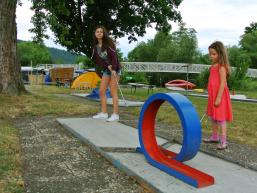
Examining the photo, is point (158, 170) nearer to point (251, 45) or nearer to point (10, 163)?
point (10, 163)

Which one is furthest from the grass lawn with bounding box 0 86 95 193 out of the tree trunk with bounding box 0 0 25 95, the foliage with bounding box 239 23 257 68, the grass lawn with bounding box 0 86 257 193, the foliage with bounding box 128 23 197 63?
the foliage with bounding box 239 23 257 68

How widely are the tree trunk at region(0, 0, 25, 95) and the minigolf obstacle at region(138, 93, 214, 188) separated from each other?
7.42m

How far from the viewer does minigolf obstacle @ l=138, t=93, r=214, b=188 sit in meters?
4.32

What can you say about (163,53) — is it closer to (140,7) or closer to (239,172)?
(140,7)

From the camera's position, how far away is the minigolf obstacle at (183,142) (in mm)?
A: 4316

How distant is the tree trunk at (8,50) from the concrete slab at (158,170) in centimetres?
527

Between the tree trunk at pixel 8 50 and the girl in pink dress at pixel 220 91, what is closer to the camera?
the girl in pink dress at pixel 220 91

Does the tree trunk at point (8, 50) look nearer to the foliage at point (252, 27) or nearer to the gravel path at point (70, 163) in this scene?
the gravel path at point (70, 163)

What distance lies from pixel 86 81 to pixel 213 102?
2460 cm

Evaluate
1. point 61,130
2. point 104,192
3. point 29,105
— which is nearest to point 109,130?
point 61,130

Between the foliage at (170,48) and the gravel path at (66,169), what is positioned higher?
the foliage at (170,48)

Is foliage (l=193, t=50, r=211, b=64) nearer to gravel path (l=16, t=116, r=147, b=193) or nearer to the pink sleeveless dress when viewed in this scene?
the pink sleeveless dress

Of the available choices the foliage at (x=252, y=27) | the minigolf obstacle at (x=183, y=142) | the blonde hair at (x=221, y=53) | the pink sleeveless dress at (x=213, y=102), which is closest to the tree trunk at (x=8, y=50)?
the pink sleeveless dress at (x=213, y=102)

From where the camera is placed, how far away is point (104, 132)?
706 centimetres
